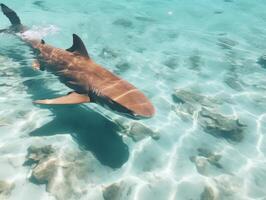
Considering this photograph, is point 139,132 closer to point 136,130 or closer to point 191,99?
point 136,130

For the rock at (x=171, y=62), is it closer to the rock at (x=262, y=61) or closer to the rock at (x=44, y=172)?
the rock at (x=262, y=61)

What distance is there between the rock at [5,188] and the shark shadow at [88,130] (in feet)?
4.65

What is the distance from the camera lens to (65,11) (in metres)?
17.6

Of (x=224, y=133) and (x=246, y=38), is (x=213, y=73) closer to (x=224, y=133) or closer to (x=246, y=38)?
(x=224, y=133)

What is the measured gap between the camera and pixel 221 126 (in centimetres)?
750

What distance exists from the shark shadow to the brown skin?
2.23 feet

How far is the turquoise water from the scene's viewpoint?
215 inches

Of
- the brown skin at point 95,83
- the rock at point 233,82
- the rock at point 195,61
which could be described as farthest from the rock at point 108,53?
the rock at point 233,82

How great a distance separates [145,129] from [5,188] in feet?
10.3

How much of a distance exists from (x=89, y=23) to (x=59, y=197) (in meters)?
11.9

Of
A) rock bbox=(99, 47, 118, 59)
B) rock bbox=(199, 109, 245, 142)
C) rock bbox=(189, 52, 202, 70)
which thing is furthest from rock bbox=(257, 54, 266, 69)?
rock bbox=(99, 47, 118, 59)

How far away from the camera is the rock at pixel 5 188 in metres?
4.91

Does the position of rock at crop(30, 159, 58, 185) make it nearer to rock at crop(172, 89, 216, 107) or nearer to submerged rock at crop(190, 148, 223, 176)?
submerged rock at crop(190, 148, 223, 176)

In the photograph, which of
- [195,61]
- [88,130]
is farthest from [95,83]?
[195,61]
